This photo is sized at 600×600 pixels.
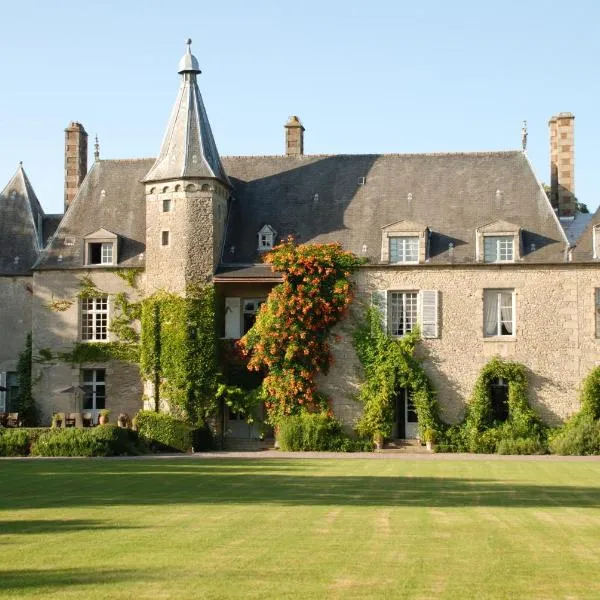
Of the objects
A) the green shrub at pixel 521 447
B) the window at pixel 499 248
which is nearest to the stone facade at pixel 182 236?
the window at pixel 499 248

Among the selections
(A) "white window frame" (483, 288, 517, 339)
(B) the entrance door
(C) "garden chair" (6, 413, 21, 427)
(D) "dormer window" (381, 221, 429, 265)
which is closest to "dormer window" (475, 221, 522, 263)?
(A) "white window frame" (483, 288, 517, 339)

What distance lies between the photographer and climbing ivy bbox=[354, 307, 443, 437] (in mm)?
34594

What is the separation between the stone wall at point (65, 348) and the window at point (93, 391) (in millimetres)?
260

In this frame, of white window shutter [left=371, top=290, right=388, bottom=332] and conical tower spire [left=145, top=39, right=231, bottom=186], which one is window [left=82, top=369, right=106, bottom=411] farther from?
white window shutter [left=371, top=290, right=388, bottom=332]

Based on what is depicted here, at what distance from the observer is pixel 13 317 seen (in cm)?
3919

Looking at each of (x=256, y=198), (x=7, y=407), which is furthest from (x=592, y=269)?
(x=7, y=407)

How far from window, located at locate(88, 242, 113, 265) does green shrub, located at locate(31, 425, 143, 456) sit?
894cm

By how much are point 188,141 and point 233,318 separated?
610 cm

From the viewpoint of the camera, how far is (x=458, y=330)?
116ft

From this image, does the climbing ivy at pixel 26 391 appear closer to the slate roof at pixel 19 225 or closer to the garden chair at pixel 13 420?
the garden chair at pixel 13 420

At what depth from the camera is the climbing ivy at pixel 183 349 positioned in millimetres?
34906

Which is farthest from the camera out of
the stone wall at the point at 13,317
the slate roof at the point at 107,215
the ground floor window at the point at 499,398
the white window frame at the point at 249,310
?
the stone wall at the point at 13,317

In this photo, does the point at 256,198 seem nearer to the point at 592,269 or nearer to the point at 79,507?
the point at 592,269

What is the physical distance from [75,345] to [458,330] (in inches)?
503
